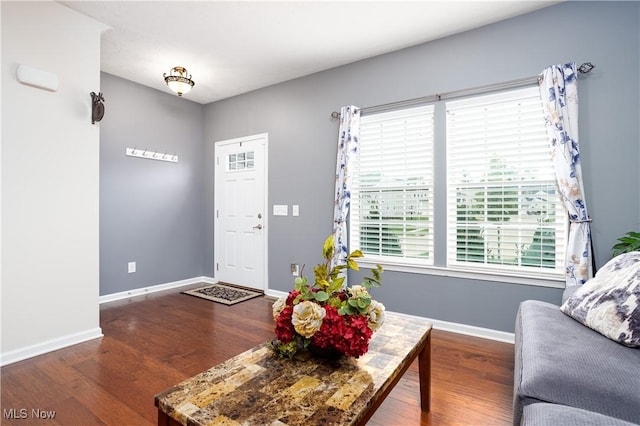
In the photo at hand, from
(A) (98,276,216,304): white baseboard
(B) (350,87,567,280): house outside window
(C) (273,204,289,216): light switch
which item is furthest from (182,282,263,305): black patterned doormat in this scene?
(B) (350,87,567,280): house outside window

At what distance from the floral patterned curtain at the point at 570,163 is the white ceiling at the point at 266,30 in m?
Result: 0.69

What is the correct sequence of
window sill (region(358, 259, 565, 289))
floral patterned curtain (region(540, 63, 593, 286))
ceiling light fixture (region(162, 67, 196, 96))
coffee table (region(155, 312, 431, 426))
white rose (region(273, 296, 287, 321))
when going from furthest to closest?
1. ceiling light fixture (region(162, 67, 196, 96))
2. window sill (region(358, 259, 565, 289))
3. floral patterned curtain (region(540, 63, 593, 286))
4. white rose (region(273, 296, 287, 321))
5. coffee table (region(155, 312, 431, 426))

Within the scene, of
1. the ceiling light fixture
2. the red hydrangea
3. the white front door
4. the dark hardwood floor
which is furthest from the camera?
the white front door

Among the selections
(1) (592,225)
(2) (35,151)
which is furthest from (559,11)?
(2) (35,151)

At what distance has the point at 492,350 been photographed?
2.59 m

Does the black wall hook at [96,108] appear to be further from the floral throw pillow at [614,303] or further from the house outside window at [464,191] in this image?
the floral throw pillow at [614,303]

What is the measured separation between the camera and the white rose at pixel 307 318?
1237 mm

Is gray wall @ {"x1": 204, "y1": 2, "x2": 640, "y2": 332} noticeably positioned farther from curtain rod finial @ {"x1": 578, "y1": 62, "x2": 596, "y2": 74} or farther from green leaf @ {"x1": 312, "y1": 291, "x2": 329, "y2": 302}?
green leaf @ {"x1": 312, "y1": 291, "x2": 329, "y2": 302}

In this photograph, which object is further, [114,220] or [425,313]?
[114,220]

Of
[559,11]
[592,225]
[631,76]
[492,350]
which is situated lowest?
[492,350]

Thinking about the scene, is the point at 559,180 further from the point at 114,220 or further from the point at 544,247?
the point at 114,220

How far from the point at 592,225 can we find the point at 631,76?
112cm

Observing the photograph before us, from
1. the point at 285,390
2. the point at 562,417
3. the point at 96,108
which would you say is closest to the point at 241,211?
the point at 96,108

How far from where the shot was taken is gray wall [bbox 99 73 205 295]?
3.90m
